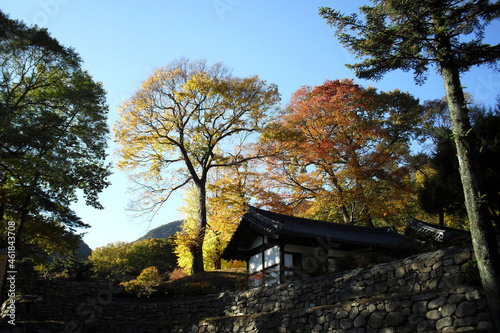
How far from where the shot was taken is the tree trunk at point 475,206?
7.58 meters

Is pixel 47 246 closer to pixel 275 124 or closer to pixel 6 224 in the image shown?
pixel 6 224

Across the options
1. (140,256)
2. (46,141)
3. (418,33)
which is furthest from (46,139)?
(140,256)

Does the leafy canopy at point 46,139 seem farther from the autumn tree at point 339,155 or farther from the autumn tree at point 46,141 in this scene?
the autumn tree at point 339,155

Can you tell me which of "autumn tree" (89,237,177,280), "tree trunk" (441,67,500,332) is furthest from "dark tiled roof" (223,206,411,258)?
"autumn tree" (89,237,177,280)

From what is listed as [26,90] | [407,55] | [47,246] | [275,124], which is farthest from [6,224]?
[407,55]

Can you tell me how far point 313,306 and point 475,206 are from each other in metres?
5.95

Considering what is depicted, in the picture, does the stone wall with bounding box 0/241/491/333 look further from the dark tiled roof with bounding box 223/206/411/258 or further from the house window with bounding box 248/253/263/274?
the house window with bounding box 248/253/263/274

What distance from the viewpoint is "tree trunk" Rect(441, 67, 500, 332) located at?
7.58 metres

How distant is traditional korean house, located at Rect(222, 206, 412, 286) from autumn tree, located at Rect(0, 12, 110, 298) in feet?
25.9

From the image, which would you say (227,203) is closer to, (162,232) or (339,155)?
(339,155)

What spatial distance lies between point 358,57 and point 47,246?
1687 cm

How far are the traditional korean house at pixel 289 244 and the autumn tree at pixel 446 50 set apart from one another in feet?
20.7

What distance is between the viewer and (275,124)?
22250 mm

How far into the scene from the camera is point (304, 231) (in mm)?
16641
